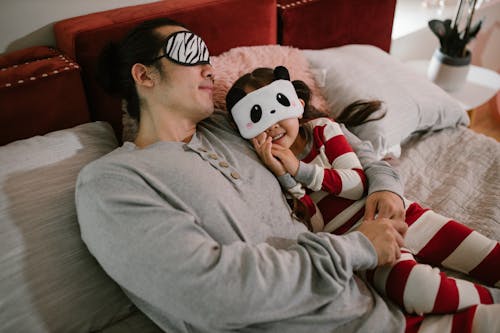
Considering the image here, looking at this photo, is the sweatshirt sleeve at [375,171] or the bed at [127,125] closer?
the bed at [127,125]

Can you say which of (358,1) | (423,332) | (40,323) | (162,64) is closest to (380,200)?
(423,332)

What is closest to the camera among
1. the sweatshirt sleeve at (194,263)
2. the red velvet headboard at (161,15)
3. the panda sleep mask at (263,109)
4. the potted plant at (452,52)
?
the sweatshirt sleeve at (194,263)

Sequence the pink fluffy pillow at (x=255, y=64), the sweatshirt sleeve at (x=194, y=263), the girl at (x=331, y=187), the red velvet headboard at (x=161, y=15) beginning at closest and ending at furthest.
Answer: the sweatshirt sleeve at (x=194, y=263), the girl at (x=331, y=187), the red velvet headboard at (x=161, y=15), the pink fluffy pillow at (x=255, y=64)

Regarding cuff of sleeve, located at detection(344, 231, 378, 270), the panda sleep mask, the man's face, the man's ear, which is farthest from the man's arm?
the man's ear

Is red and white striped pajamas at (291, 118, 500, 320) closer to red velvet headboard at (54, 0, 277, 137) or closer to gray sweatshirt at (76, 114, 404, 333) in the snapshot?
gray sweatshirt at (76, 114, 404, 333)

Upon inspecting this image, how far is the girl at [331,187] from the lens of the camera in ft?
3.22

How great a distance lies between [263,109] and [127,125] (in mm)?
436

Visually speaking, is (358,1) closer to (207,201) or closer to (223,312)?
(207,201)

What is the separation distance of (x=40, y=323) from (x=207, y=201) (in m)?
0.42

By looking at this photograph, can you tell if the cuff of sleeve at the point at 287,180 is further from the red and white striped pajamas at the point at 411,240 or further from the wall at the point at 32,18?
the wall at the point at 32,18

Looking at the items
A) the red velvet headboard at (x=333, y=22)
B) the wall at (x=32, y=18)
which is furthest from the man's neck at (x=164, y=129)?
the red velvet headboard at (x=333, y=22)

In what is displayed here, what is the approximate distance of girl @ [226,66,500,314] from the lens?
98 cm

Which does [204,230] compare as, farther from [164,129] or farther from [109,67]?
[109,67]

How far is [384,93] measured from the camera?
146 cm
